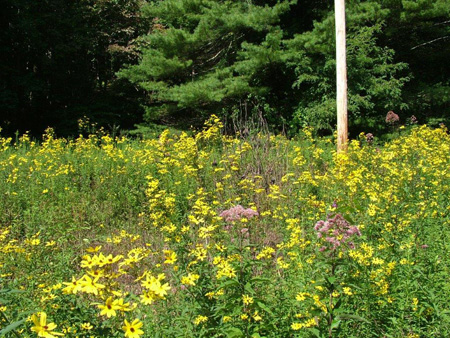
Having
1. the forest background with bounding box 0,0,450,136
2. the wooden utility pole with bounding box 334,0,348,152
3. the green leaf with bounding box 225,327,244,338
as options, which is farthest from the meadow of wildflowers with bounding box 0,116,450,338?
the forest background with bounding box 0,0,450,136

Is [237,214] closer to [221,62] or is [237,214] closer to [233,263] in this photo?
[233,263]

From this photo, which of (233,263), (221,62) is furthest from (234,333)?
(221,62)

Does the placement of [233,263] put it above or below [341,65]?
below

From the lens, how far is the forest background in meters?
10.1

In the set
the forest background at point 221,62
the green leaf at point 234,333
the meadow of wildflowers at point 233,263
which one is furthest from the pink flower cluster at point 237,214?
the forest background at point 221,62

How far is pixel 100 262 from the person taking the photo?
65.3 inches

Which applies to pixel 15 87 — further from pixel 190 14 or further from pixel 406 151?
pixel 406 151

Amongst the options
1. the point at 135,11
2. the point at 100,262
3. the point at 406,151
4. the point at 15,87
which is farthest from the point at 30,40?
the point at 100,262

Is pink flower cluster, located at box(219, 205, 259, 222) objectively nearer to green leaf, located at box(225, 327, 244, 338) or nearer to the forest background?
green leaf, located at box(225, 327, 244, 338)

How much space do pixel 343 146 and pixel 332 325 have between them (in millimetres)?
5450

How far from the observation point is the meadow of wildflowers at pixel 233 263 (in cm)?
209

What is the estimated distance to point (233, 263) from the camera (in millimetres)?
2281

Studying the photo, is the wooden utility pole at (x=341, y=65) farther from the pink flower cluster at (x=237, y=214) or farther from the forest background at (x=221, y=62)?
the pink flower cluster at (x=237, y=214)

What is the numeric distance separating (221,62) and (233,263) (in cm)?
947
